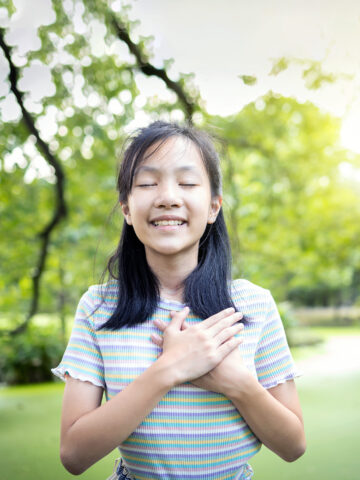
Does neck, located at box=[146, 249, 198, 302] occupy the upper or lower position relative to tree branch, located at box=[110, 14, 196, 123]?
lower

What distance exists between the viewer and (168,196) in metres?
0.96

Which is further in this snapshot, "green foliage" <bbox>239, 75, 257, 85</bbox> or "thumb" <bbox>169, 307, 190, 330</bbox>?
"green foliage" <bbox>239, 75, 257, 85</bbox>

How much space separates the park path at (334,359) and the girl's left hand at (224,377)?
4878 millimetres

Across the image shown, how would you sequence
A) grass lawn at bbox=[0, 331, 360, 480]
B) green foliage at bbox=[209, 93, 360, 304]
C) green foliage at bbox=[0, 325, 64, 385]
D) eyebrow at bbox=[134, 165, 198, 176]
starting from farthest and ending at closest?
1. green foliage at bbox=[0, 325, 64, 385]
2. green foliage at bbox=[209, 93, 360, 304]
3. grass lawn at bbox=[0, 331, 360, 480]
4. eyebrow at bbox=[134, 165, 198, 176]

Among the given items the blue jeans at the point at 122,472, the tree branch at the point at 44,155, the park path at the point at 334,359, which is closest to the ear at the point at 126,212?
the blue jeans at the point at 122,472

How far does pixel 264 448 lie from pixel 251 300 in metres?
2.78

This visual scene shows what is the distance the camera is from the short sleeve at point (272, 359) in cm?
99

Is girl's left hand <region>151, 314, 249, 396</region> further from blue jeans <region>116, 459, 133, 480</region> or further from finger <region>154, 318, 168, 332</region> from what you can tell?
blue jeans <region>116, 459, 133, 480</region>

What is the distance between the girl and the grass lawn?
2.23 metres

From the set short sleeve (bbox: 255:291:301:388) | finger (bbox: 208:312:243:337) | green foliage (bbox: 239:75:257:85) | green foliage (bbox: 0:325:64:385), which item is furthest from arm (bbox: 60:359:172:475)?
green foliage (bbox: 0:325:64:385)

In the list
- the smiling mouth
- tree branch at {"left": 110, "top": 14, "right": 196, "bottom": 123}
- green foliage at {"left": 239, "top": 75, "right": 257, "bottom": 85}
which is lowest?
the smiling mouth

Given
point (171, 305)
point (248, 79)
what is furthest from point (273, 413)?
point (248, 79)

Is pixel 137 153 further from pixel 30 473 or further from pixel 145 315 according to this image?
pixel 30 473

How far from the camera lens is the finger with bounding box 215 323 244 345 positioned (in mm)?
919
